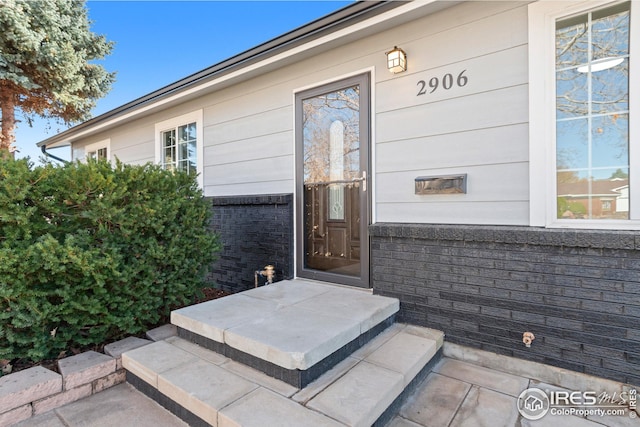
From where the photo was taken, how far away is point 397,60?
2.81m

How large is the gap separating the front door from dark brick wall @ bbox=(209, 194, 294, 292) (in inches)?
7.6

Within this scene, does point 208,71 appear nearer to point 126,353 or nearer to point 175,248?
point 175,248

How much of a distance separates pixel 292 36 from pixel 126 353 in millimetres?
3067

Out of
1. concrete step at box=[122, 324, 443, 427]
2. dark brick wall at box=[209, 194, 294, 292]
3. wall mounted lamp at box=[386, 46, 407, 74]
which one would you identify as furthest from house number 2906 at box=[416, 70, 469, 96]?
concrete step at box=[122, 324, 443, 427]

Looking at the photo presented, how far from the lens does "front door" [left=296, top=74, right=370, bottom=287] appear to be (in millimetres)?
3152

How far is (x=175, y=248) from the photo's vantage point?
9.12 ft

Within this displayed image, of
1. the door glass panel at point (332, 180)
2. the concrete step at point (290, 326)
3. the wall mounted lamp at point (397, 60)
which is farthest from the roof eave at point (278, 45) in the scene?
the concrete step at point (290, 326)

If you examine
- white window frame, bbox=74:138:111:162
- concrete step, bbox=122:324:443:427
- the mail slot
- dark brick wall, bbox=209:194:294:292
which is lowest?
concrete step, bbox=122:324:443:427

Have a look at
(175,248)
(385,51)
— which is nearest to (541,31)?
(385,51)

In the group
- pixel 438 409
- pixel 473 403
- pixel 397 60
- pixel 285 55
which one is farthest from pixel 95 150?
pixel 473 403

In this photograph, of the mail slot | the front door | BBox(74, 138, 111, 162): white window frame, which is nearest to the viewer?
the mail slot

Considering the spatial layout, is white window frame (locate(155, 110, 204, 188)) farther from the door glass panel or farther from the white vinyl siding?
the white vinyl siding

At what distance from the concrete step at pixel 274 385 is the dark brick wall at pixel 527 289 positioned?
37 cm

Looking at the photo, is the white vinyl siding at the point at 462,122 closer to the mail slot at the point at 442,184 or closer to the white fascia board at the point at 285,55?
the mail slot at the point at 442,184
